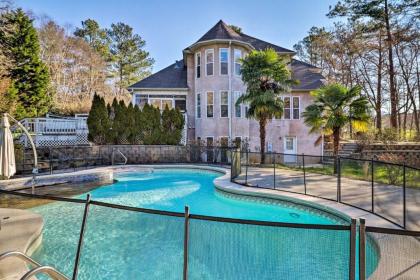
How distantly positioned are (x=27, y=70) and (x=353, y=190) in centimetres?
2464

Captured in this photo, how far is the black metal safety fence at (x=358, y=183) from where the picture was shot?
20.5ft

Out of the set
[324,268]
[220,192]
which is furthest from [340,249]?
[220,192]

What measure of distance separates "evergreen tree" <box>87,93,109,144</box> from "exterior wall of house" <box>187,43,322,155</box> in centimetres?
592

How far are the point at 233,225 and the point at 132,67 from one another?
38.7 meters

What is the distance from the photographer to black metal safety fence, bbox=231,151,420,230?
6250mm

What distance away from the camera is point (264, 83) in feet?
54.0

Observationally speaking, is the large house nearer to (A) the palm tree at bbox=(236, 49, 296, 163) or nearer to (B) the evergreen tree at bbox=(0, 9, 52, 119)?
(A) the palm tree at bbox=(236, 49, 296, 163)

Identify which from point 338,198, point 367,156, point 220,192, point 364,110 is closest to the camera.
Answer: point 338,198

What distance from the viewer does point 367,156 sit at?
1719cm

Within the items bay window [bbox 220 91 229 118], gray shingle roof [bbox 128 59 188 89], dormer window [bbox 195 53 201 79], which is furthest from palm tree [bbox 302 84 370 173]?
gray shingle roof [bbox 128 59 188 89]

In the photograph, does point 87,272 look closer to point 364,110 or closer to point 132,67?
point 364,110

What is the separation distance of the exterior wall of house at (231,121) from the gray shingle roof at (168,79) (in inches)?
38.9

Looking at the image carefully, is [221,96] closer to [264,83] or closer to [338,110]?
[264,83]

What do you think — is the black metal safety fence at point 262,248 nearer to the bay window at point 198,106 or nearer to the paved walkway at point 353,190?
the paved walkway at point 353,190
